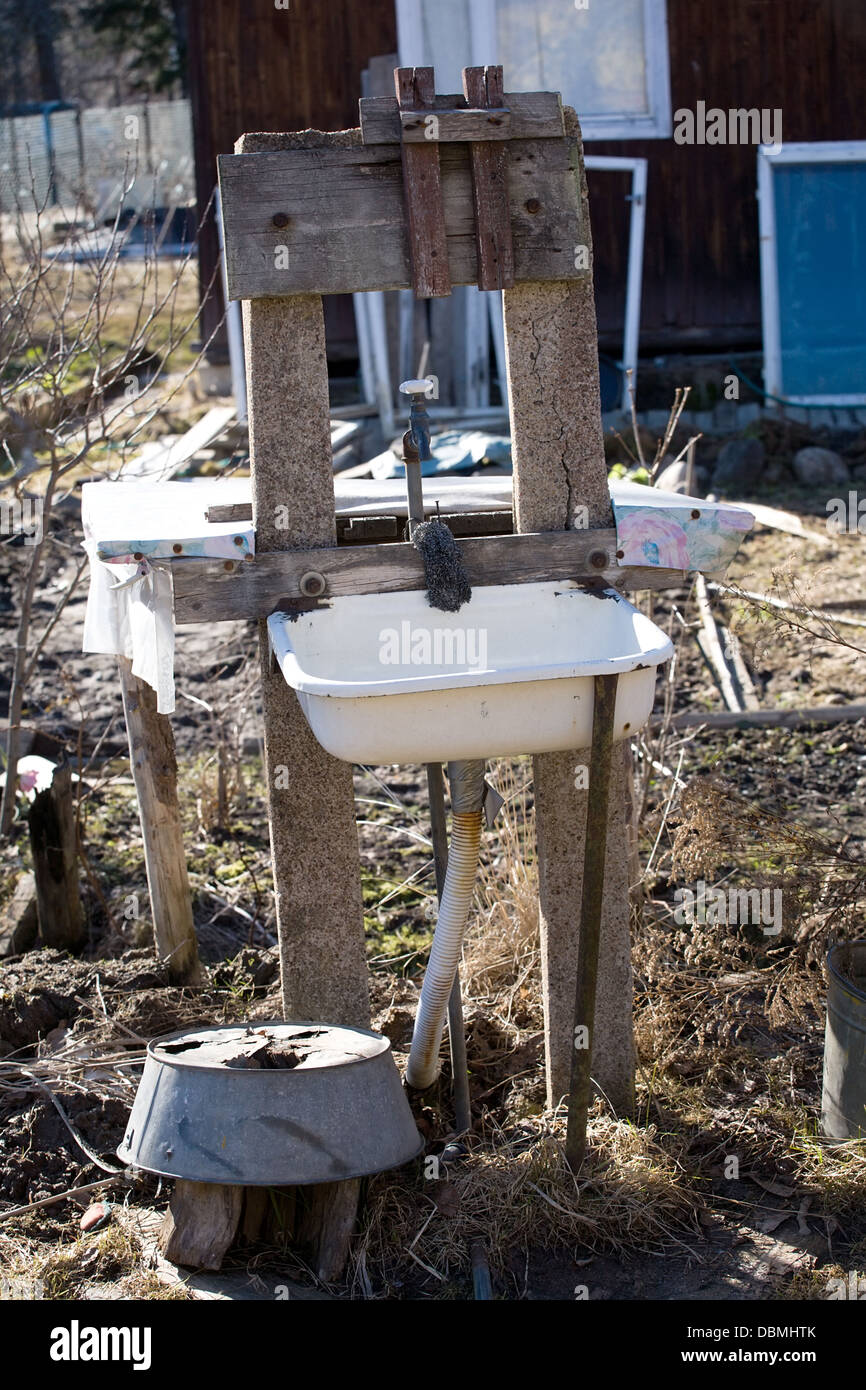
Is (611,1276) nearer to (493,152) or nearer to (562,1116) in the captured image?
(562,1116)

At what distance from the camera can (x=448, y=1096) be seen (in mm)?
3781

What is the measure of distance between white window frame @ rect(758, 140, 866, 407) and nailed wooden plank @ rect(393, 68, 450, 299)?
7837 millimetres

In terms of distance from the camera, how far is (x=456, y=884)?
128 inches

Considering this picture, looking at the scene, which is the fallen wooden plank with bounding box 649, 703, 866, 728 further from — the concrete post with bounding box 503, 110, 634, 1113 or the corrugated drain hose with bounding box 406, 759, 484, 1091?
the corrugated drain hose with bounding box 406, 759, 484, 1091

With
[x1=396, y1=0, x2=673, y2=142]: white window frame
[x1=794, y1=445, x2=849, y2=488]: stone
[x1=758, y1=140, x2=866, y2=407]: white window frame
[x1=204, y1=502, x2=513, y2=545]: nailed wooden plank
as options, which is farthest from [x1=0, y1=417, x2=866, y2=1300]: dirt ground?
[x1=396, y1=0, x2=673, y2=142]: white window frame

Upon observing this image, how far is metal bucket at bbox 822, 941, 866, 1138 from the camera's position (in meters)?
3.37

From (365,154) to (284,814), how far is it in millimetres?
1636

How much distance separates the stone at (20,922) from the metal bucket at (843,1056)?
9.11ft

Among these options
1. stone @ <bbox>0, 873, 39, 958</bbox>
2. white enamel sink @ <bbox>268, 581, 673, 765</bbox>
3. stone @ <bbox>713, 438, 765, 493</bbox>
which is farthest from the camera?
stone @ <bbox>713, 438, 765, 493</bbox>

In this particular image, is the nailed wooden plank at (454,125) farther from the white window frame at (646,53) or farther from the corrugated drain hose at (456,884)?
the white window frame at (646,53)

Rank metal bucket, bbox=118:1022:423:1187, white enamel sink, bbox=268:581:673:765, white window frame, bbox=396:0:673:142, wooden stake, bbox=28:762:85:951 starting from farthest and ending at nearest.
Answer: white window frame, bbox=396:0:673:142, wooden stake, bbox=28:762:85:951, metal bucket, bbox=118:1022:423:1187, white enamel sink, bbox=268:581:673:765

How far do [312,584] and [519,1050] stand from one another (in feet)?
5.19

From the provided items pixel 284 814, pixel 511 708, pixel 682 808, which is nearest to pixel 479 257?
pixel 511 708

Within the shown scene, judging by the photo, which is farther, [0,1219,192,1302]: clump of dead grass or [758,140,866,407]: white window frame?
[758,140,866,407]: white window frame
